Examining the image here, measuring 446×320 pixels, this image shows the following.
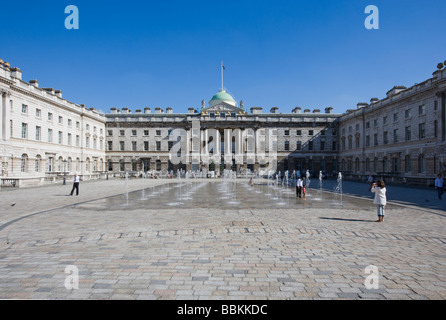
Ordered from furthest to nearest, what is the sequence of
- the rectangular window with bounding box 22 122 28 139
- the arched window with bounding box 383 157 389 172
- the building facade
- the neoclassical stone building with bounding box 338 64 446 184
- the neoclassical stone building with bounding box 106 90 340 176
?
the neoclassical stone building with bounding box 106 90 340 176 < the arched window with bounding box 383 157 389 172 < the rectangular window with bounding box 22 122 28 139 < the building facade < the neoclassical stone building with bounding box 338 64 446 184

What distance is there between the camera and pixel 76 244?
716 cm

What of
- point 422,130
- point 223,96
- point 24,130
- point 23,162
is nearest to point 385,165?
point 422,130

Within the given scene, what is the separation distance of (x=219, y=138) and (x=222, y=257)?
55.7 metres

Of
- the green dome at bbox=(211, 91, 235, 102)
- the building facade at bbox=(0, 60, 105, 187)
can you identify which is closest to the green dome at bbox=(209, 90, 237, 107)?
the green dome at bbox=(211, 91, 235, 102)

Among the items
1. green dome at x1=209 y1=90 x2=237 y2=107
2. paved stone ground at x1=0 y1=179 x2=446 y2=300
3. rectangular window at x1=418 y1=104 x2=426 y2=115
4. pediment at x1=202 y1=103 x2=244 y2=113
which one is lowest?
paved stone ground at x1=0 y1=179 x2=446 y2=300

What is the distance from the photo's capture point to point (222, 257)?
612 cm

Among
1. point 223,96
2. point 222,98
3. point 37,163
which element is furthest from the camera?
point 223,96

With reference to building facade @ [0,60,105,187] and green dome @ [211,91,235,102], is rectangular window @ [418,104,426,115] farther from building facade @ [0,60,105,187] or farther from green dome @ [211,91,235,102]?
building facade @ [0,60,105,187]

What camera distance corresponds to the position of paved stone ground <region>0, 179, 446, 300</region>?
178 inches

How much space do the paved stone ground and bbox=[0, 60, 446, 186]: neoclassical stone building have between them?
24313 millimetres

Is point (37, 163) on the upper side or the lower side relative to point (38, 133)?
lower

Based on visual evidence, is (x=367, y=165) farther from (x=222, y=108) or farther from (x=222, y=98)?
(x=222, y=98)
